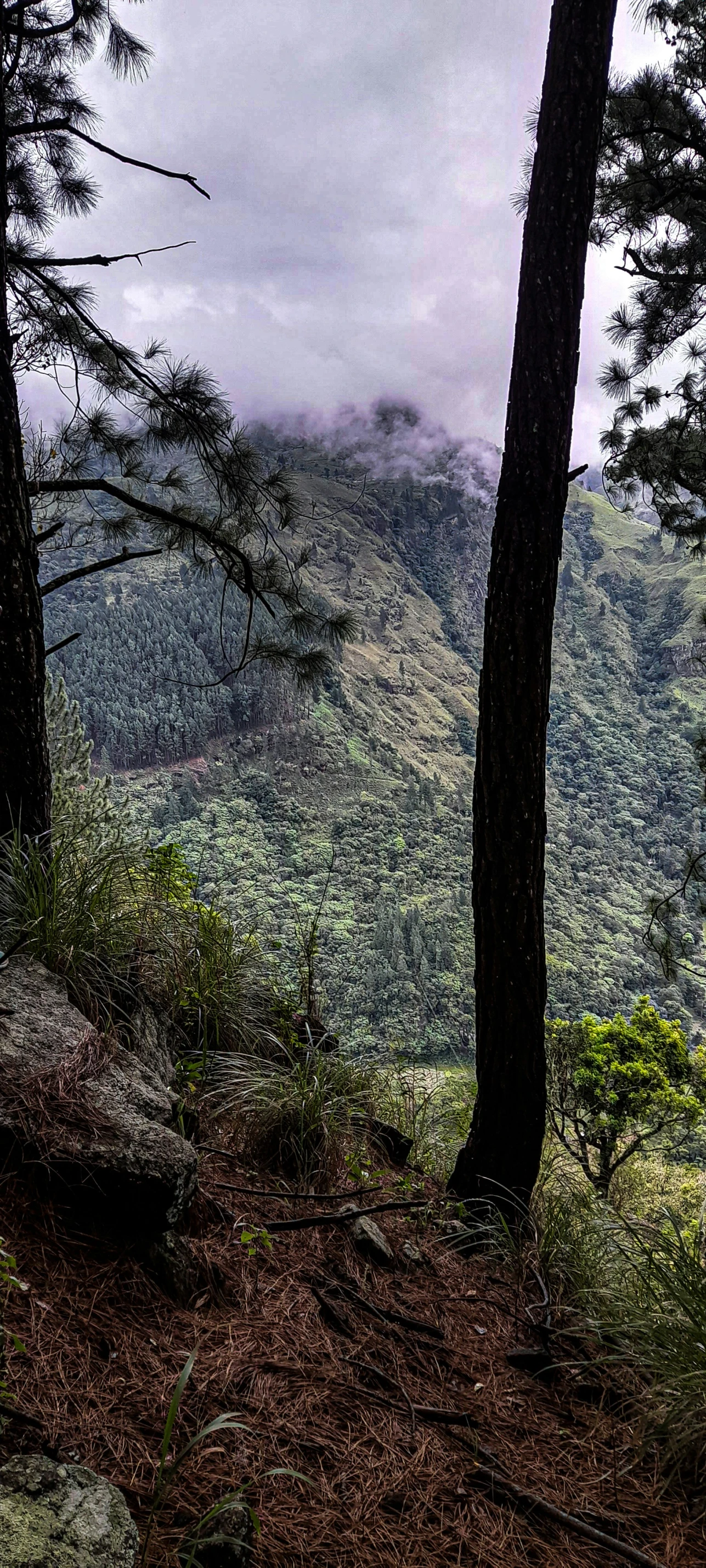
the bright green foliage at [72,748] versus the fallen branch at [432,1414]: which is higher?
the bright green foliage at [72,748]

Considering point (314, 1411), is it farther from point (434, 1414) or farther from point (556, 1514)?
point (556, 1514)

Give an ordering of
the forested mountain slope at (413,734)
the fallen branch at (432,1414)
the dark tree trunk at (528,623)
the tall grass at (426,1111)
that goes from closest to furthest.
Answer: the fallen branch at (432,1414) < the dark tree trunk at (528,623) < the tall grass at (426,1111) < the forested mountain slope at (413,734)

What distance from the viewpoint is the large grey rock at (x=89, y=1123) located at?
167 cm

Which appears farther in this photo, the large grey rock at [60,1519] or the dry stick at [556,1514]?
the dry stick at [556,1514]

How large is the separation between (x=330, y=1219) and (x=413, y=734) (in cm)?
9691

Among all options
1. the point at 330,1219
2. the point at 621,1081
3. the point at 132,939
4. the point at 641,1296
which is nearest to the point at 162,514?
the point at 132,939

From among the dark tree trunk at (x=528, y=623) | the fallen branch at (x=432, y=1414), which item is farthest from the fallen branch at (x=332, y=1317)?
the dark tree trunk at (x=528, y=623)

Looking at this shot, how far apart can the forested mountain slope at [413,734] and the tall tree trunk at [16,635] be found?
1015 cm

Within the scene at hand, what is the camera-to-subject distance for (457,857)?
6316 cm

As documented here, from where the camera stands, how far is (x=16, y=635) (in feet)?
9.11

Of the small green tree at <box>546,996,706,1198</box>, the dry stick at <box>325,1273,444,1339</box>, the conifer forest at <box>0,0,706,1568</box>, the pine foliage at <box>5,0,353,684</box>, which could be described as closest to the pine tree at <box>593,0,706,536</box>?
the conifer forest at <box>0,0,706,1568</box>

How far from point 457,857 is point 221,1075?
200ft

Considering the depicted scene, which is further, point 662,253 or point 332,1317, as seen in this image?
point 662,253

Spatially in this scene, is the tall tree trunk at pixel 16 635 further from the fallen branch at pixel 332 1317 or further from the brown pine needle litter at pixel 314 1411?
the fallen branch at pixel 332 1317
